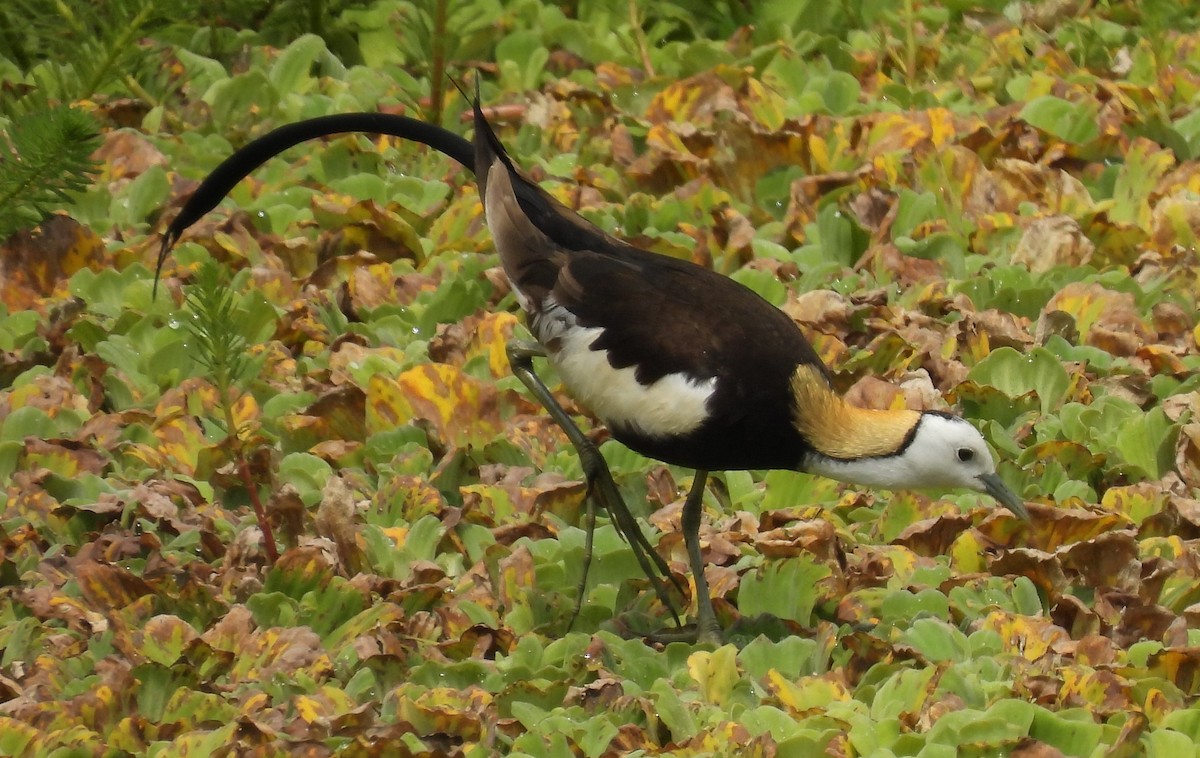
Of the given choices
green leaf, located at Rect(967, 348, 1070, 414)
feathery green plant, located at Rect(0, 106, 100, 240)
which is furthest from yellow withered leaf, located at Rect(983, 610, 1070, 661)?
feathery green plant, located at Rect(0, 106, 100, 240)

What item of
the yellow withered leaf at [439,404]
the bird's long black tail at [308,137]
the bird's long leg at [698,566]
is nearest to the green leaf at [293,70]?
the bird's long black tail at [308,137]

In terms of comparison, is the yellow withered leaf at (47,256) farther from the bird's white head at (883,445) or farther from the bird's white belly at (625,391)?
the bird's white head at (883,445)

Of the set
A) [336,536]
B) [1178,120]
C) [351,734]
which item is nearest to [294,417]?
[336,536]

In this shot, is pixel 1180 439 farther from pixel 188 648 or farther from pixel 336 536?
pixel 188 648

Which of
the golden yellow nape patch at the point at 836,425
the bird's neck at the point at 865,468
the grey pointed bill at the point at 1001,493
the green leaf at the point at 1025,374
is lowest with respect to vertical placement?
the green leaf at the point at 1025,374

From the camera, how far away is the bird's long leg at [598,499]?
4.31 meters

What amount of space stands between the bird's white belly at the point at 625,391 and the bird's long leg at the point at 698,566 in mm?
262

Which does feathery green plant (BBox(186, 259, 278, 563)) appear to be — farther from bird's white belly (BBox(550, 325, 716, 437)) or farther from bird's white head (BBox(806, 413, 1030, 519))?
bird's white head (BBox(806, 413, 1030, 519))

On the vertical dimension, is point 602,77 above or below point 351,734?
above

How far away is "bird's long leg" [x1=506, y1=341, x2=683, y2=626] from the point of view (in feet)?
14.1

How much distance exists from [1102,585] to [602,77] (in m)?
3.33

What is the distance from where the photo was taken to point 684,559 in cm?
457

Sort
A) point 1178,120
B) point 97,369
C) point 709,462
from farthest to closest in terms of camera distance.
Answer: point 1178,120
point 97,369
point 709,462

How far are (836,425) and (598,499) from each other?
26.9 inches
